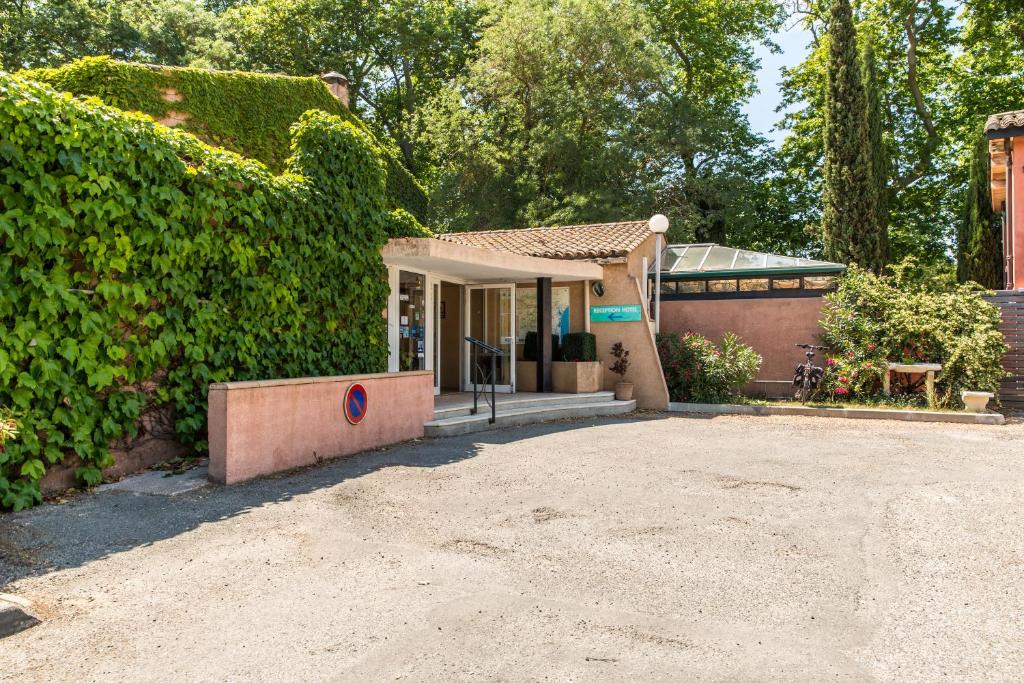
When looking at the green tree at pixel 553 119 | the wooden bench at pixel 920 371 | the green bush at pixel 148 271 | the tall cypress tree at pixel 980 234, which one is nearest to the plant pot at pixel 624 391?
the wooden bench at pixel 920 371

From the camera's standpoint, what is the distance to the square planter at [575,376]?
42.7 feet

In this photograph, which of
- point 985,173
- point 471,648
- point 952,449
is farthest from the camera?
point 985,173

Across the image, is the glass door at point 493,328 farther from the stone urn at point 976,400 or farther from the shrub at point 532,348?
the stone urn at point 976,400

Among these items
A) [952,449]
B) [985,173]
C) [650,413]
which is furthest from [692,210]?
[952,449]

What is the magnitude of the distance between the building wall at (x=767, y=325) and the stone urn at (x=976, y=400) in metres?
3.07

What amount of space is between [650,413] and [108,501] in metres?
9.12

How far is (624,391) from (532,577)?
950cm

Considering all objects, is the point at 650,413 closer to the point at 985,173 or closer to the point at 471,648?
the point at 471,648

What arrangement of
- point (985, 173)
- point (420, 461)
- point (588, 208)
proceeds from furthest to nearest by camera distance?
point (588, 208)
point (985, 173)
point (420, 461)

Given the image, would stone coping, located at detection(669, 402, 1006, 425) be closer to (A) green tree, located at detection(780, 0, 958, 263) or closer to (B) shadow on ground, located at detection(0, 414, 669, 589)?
(B) shadow on ground, located at detection(0, 414, 669, 589)

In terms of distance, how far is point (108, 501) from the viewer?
209 inches

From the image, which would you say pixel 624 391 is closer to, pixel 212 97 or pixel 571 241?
pixel 571 241

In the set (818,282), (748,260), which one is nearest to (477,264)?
(748,260)

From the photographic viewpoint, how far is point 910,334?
12.3 meters
